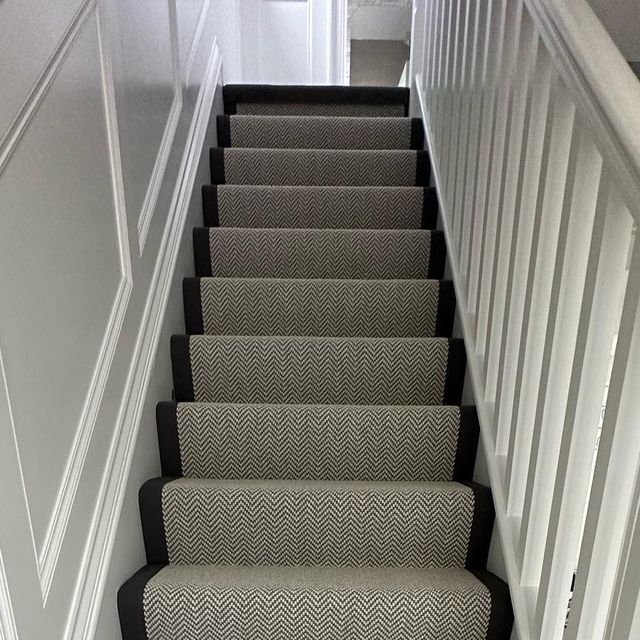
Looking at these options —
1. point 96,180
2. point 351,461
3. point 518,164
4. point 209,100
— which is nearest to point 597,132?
point 518,164

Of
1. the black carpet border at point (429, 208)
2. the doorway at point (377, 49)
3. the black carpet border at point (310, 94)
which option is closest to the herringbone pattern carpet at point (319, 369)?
the black carpet border at point (429, 208)

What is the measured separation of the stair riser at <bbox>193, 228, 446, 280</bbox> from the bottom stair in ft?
3.74

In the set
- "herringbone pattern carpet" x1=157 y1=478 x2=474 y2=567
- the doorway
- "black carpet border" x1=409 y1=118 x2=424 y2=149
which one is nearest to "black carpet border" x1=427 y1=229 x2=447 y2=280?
"black carpet border" x1=409 y1=118 x2=424 y2=149

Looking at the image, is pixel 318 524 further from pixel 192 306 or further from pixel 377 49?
pixel 377 49

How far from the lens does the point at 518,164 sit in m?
1.28

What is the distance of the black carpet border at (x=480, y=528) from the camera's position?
4.90 feet

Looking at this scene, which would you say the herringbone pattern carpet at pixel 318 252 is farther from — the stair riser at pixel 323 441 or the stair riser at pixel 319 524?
the stair riser at pixel 319 524

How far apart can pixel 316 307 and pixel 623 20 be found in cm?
150

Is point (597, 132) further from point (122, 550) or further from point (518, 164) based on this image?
point (122, 550)

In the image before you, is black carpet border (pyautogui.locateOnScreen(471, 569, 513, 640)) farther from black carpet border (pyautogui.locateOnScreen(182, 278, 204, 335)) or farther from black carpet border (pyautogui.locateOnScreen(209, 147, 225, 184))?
black carpet border (pyautogui.locateOnScreen(209, 147, 225, 184))

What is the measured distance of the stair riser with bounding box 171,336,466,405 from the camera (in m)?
1.85

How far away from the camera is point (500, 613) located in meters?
1.33

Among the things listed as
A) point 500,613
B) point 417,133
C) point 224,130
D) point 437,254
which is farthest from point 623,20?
point 500,613

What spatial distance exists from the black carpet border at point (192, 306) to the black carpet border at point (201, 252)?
7.8 inches
